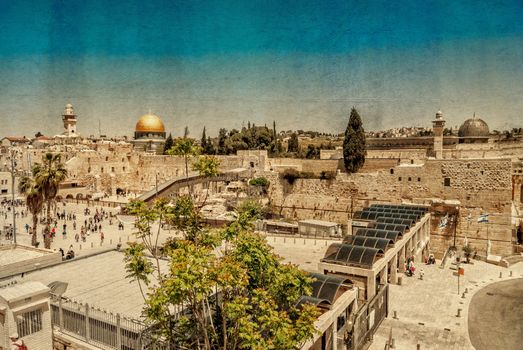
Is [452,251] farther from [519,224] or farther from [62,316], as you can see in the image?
[62,316]

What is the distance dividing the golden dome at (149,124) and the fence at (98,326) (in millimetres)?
49370

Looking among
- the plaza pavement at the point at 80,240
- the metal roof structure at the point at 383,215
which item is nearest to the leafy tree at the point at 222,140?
the plaza pavement at the point at 80,240

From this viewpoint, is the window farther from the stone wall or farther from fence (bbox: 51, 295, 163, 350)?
the stone wall

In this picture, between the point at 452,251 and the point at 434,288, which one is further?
the point at 452,251

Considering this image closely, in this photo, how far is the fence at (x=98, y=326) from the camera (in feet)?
20.6

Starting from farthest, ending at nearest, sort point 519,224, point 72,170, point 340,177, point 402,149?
1. point 72,170
2. point 402,149
3. point 340,177
4. point 519,224

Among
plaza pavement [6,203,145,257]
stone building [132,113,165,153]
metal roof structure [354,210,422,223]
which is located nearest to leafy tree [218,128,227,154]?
stone building [132,113,165,153]

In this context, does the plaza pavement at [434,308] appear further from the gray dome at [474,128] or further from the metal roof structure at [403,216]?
the gray dome at [474,128]

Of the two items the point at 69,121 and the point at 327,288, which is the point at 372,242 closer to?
the point at 327,288

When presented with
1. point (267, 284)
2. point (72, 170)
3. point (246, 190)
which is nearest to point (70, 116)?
point (72, 170)

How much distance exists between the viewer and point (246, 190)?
31359 mm

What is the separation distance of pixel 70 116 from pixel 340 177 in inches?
1365

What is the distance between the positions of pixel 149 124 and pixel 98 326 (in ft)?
167

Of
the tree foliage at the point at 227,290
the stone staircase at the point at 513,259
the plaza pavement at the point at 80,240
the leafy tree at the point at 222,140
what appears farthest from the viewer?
the leafy tree at the point at 222,140
